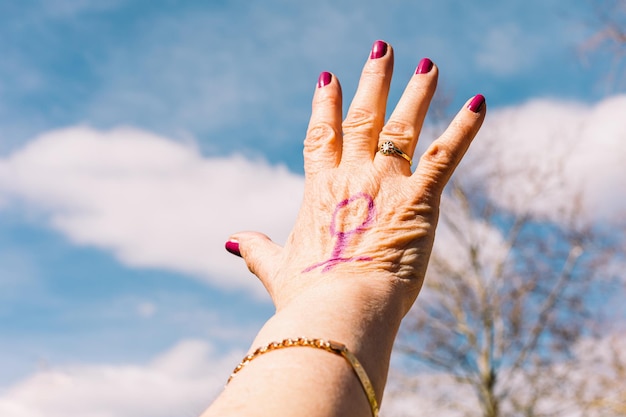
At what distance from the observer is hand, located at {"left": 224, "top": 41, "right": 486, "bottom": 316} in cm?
161

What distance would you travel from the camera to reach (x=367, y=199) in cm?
174

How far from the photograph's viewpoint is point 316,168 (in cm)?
194

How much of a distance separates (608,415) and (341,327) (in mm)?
12209

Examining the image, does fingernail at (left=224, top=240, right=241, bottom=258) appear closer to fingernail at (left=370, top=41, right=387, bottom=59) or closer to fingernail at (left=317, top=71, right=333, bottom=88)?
fingernail at (left=317, top=71, right=333, bottom=88)

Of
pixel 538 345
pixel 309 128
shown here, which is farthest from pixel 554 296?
pixel 309 128

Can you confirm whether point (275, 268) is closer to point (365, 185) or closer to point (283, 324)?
point (365, 185)

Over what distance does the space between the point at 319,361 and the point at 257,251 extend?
0.84 meters

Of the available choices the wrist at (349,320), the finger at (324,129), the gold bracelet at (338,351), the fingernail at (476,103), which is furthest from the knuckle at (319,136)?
the gold bracelet at (338,351)

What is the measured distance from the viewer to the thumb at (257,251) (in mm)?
1853

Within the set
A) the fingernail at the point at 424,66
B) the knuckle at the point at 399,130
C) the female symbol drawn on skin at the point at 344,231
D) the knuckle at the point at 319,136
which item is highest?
the fingernail at the point at 424,66

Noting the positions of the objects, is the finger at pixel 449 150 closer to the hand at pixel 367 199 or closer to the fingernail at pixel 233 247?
the hand at pixel 367 199

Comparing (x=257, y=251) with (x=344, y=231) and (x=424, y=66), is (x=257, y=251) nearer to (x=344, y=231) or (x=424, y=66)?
(x=344, y=231)

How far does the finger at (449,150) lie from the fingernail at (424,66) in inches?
7.0

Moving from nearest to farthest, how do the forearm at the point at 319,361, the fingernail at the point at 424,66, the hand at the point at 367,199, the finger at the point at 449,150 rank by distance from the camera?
1. the forearm at the point at 319,361
2. the hand at the point at 367,199
3. the finger at the point at 449,150
4. the fingernail at the point at 424,66
